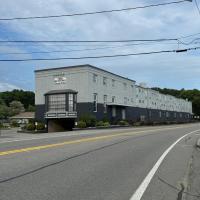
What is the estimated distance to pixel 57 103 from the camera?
60.2 m

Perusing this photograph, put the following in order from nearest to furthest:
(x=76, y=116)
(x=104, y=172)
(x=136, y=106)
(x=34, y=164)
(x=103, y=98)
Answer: (x=104, y=172) < (x=34, y=164) < (x=76, y=116) < (x=103, y=98) < (x=136, y=106)

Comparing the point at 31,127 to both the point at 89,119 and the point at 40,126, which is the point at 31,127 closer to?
the point at 40,126

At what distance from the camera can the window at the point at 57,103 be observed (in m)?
59.3

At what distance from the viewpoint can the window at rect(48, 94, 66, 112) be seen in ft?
194

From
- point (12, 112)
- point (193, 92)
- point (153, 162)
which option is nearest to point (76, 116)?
point (153, 162)

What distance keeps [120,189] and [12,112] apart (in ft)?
389

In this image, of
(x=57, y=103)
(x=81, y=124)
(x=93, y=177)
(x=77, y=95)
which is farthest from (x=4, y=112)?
(x=93, y=177)

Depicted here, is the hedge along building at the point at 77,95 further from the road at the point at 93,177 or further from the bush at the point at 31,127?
the road at the point at 93,177

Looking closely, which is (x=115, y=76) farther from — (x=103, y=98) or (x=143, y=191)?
(x=143, y=191)

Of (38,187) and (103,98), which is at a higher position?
(103,98)

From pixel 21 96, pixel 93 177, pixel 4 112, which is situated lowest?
pixel 93 177

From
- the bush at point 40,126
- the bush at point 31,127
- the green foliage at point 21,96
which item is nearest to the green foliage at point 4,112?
the bush at point 40,126

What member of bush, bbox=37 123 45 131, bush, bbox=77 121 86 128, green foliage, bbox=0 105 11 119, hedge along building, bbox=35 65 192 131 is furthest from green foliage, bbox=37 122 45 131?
green foliage, bbox=0 105 11 119

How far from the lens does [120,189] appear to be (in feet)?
30.7
